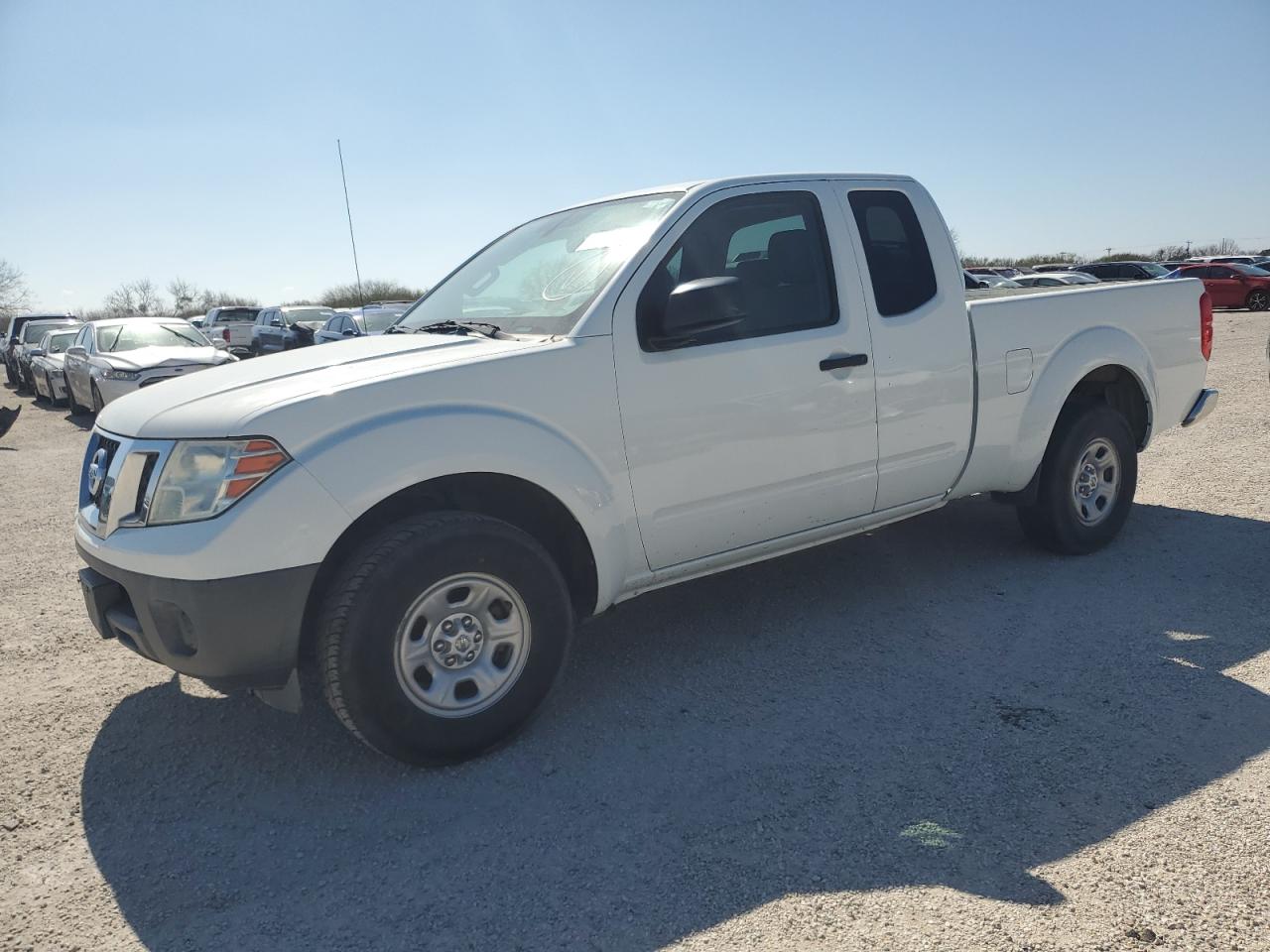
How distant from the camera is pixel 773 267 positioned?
386 centimetres

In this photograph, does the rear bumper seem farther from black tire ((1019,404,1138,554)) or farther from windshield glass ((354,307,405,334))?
windshield glass ((354,307,405,334))

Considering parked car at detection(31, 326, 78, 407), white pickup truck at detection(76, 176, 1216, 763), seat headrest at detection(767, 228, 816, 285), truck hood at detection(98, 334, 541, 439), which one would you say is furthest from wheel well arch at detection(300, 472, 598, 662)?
parked car at detection(31, 326, 78, 407)

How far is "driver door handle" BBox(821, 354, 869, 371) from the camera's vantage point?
149 inches

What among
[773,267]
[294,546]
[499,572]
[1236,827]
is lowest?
[1236,827]

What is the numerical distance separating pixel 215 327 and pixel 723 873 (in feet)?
89.5

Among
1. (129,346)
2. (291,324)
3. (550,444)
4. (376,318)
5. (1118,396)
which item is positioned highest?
(291,324)

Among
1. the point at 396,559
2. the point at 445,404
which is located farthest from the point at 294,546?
the point at 445,404

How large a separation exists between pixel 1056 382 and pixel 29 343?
24.6 m

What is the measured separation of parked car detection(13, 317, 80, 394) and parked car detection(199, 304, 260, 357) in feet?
11.3

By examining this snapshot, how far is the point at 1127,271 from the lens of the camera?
100ft

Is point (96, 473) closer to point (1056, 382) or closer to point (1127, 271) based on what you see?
point (1056, 382)

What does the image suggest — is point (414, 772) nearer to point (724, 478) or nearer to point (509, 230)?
point (724, 478)

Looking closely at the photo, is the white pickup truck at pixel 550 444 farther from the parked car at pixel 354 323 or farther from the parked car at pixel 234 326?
the parked car at pixel 234 326

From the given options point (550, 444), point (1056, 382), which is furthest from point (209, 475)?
point (1056, 382)
